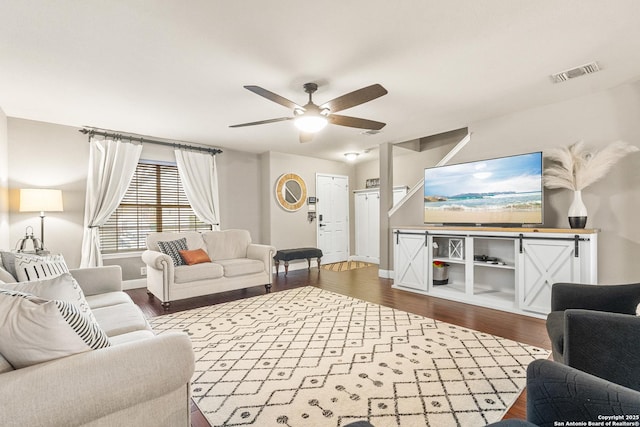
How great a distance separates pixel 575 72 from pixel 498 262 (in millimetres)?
2246

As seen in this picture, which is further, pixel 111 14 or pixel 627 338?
pixel 111 14

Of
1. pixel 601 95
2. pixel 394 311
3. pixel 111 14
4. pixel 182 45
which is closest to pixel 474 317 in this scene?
pixel 394 311

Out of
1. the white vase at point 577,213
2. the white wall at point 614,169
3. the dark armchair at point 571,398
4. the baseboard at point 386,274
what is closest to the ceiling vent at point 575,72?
the white wall at point 614,169

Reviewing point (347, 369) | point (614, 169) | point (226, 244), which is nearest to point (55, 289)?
point (347, 369)

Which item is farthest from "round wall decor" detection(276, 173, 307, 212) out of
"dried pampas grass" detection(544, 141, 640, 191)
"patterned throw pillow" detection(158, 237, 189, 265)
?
"dried pampas grass" detection(544, 141, 640, 191)

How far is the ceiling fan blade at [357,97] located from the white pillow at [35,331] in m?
2.38

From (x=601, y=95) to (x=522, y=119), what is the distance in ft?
2.53

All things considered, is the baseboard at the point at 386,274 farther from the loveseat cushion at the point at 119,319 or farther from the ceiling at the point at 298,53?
the loveseat cushion at the point at 119,319

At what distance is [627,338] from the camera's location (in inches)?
51.6

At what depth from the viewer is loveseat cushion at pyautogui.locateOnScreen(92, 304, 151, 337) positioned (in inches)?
74.0

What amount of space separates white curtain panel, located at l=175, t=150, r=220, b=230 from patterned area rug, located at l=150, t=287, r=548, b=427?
2.48m

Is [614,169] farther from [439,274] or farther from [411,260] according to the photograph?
[411,260]

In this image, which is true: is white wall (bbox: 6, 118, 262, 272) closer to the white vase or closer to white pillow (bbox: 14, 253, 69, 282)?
white pillow (bbox: 14, 253, 69, 282)

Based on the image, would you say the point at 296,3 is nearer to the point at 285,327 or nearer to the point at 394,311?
the point at 285,327
